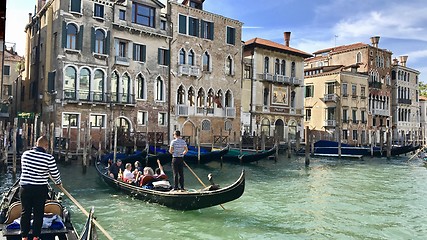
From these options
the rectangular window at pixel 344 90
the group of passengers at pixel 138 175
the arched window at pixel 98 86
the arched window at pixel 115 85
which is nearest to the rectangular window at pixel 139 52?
the arched window at pixel 115 85

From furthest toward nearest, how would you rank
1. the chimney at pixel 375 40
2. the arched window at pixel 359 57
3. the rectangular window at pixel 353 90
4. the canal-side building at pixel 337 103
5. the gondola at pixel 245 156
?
the chimney at pixel 375 40 → the arched window at pixel 359 57 → the rectangular window at pixel 353 90 → the canal-side building at pixel 337 103 → the gondola at pixel 245 156

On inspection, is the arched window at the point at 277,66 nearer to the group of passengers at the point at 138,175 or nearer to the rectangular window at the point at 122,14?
the rectangular window at the point at 122,14

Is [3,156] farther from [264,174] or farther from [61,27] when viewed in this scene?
[264,174]

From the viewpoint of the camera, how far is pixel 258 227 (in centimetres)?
516

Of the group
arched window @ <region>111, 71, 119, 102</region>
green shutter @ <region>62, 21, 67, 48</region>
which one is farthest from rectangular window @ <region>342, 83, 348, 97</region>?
green shutter @ <region>62, 21, 67, 48</region>

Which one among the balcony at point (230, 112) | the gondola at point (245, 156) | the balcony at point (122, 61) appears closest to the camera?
the gondola at point (245, 156)

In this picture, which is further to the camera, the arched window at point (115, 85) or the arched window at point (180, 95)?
the arched window at point (180, 95)

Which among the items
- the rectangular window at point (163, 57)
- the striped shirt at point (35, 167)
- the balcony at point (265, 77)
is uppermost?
the rectangular window at point (163, 57)

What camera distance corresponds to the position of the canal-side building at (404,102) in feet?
87.6

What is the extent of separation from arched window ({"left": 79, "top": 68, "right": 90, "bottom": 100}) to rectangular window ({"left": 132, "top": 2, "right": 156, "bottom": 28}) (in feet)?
8.72

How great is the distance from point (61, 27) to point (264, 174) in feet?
25.4

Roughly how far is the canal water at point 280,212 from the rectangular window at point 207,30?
8246mm

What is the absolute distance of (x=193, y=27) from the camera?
1593cm

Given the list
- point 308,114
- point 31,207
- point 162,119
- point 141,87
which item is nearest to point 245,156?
point 162,119
